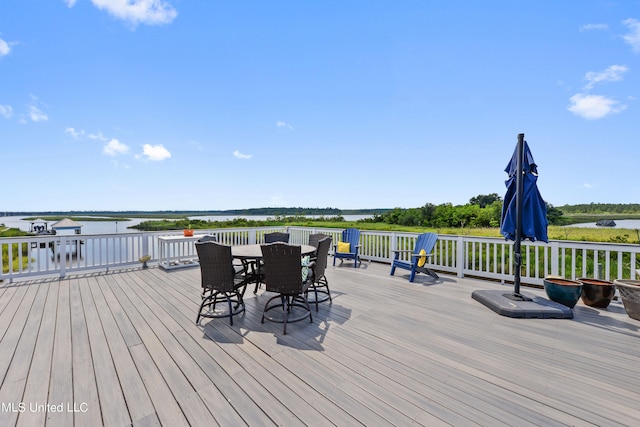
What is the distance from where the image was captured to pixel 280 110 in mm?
9891

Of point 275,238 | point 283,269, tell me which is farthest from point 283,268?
point 275,238

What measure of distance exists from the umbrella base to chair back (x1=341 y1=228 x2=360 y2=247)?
3.02 m

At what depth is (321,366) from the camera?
6.95 ft

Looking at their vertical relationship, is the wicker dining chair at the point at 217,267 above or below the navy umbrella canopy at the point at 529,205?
below

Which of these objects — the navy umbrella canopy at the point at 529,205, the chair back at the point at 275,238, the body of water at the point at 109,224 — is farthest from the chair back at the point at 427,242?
the body of water at the point at 109,224

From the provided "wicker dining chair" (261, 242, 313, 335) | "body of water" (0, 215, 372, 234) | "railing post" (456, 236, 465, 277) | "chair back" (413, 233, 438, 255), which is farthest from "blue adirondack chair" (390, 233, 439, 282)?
"body of water" (0, 215, 372, 234)

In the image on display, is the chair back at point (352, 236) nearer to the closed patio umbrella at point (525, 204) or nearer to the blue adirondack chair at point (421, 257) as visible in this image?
the blue adirondack chair at point (421, 257)

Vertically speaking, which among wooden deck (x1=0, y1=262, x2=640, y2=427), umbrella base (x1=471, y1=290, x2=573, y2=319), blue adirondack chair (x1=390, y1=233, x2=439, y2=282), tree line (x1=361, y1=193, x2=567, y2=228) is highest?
tree line (x1=361, y1=193, x2=567, y2=228)

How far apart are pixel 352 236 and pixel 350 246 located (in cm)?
27

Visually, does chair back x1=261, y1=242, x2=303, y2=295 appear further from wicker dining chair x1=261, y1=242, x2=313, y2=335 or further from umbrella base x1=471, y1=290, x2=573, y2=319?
umbrella base x1=471, y1=290, x2=573, y2=319

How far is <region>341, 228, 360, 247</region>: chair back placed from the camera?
635 centimetres

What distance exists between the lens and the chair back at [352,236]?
6.35 meters

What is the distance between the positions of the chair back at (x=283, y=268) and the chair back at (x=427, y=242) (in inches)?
123

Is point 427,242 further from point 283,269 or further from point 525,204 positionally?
point 283,269
